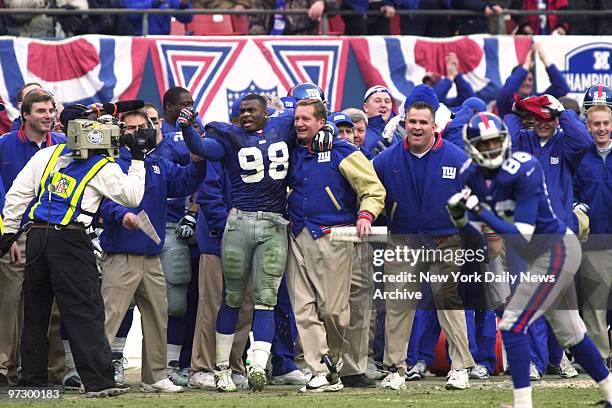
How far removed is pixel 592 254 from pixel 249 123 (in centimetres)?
323

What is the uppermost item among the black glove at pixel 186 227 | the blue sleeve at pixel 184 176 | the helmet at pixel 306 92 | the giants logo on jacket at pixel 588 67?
the giants logo on jacket at pixel 588 67

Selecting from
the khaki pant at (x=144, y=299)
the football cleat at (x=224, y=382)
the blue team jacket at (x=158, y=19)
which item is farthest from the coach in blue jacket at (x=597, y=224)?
the blue team jacket at (x=158, y=19)

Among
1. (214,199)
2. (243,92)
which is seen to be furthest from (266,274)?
(243,92)

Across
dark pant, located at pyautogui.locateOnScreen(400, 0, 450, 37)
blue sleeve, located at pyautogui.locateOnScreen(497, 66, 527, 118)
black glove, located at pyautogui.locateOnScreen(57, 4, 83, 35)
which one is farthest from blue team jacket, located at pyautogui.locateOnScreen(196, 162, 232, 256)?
dark pant, located at pyautogui.locateOnScreen(400, 0, 450, 37)

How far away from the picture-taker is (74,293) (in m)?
9.22

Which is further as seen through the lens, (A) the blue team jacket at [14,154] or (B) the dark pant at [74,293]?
(A) the blue team jacket at [14,154]

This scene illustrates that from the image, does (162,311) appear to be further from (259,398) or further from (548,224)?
(548,224)

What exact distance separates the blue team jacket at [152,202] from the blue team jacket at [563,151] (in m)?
2.74

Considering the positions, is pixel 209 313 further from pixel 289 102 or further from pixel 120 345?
pixel 289 102

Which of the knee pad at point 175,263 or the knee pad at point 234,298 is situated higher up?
the knee pad at point 175,263

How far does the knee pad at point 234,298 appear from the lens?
388 inches

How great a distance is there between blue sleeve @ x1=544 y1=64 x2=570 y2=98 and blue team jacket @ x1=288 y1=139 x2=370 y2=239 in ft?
12.4

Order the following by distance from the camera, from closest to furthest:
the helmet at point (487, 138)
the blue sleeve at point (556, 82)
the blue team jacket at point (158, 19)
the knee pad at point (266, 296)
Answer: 1. the helmet at point (487, 138)
2. the knee pad at point (266, 296)
3. the blue sleeve at point (556, 82)
4. the blue team jacket at point (158, 19)

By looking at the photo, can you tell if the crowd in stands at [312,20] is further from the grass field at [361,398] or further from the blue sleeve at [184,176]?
the grass field at [361,398]
